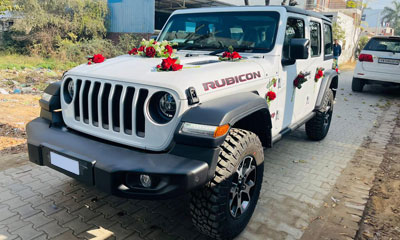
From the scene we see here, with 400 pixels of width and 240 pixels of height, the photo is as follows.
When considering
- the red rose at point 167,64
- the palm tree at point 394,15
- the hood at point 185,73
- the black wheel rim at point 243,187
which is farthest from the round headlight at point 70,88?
the palm tree at point 394,15

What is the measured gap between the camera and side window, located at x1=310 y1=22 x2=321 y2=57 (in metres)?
4.46

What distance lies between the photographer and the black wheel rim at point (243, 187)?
2.62 m

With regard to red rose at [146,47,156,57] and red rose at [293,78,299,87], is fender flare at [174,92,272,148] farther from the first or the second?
red rose at [293,78,299,87]

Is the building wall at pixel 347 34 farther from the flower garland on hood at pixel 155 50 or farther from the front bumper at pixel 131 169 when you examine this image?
the front bumper at pixel 131 169

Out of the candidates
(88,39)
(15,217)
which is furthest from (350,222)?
(88,39)

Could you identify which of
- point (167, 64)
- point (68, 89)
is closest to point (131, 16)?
point (68, 89)

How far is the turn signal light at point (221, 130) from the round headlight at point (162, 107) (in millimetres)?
394

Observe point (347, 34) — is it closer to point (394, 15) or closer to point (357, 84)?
point (357, 84)

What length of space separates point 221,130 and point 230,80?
0.71m

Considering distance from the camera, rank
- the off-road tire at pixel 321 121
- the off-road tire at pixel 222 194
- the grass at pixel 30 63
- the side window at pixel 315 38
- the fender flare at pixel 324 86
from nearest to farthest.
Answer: the off-road tire at pixel 222 194 → the side window at pixel 315 38 → the fender flare at pixel 324 86 → the off-road tire at pixel 321 121 → the grass at pixel 30 63

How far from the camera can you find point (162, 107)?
7.88 ft

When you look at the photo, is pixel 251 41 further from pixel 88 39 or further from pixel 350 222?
pixel 88 39

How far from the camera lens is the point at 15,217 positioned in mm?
3004

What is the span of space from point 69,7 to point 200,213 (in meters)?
17.3
